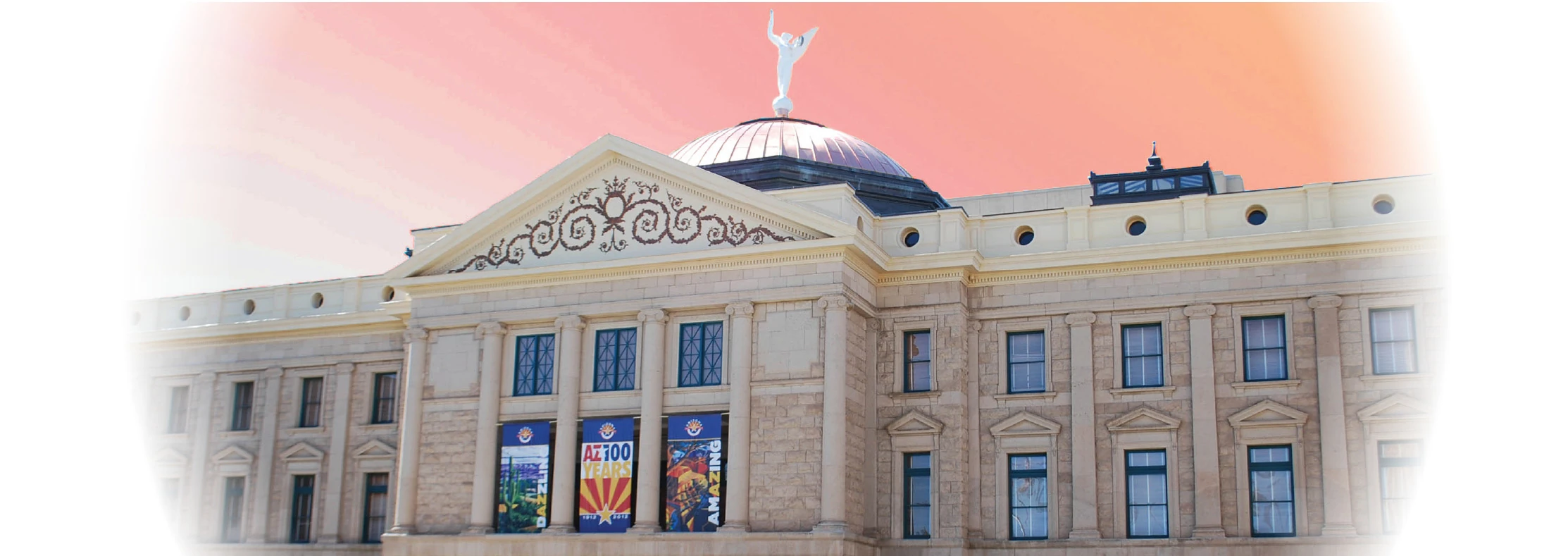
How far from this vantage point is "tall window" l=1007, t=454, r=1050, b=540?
2986cm

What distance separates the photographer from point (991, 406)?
1205 inches

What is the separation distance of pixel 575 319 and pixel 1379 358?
15.7m

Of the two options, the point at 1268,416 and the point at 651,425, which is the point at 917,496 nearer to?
the point at 651,425

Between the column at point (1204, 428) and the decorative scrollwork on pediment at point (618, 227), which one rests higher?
the decorative scrollwork on pediment at point (618, 227)

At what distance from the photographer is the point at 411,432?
32.5 meters

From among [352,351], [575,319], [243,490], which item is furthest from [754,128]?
[243,490]

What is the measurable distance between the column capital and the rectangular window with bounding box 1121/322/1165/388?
293 cm

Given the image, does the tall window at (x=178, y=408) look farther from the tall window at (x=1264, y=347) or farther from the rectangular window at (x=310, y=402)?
the tall window at (x=1264, y=347)

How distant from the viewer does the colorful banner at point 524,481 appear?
31094 mm

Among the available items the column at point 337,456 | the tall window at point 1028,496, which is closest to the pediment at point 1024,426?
the tall window at point 1028,496

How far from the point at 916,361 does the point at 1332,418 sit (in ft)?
26.3

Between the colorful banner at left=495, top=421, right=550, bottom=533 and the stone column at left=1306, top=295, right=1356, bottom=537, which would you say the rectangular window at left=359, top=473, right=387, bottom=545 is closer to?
the colorful banner at left=495, top=421, right=550, bottom=533

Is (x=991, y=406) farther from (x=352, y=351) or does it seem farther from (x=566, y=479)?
(x=352, y=351)

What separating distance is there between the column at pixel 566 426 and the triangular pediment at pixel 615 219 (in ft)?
4.93
